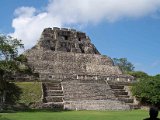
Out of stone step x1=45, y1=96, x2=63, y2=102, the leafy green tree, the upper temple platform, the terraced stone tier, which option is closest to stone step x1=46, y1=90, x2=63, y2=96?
stone step x1=45, y1=96, x2=63, y2=102

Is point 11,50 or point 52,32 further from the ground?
point 52,32

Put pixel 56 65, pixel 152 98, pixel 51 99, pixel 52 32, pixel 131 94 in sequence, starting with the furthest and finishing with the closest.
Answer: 1. pixel 52 32
2. pixel 56 65
3. pixel 131 94
4. pixel 152 98
5. pixel 51 99

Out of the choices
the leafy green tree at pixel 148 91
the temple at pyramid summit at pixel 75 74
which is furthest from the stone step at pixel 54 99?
the leafy green tree at pixel 148 91

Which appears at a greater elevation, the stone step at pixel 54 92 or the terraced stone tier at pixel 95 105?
the stone step at pixel 54 92

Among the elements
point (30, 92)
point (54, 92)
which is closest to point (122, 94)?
point (54, 92)

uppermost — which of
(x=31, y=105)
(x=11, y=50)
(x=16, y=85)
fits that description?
(x=11, y=50)

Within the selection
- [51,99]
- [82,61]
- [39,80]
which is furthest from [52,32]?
[51,99]

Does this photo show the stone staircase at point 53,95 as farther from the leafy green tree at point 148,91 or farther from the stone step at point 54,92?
the leafy green tree at point 148,91

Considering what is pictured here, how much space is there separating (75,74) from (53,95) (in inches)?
337

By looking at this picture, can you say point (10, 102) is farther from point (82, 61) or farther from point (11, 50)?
point (82, 61)

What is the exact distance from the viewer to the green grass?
1052 inches

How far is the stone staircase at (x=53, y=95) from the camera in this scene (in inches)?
1051

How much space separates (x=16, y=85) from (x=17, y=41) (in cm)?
498

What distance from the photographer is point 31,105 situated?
26125 mm
